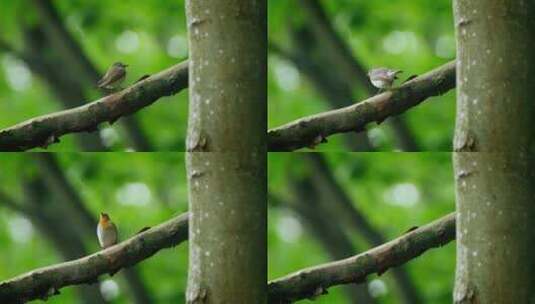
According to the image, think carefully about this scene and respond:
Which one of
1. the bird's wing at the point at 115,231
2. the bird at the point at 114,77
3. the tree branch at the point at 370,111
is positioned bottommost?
the bird's wing at the point at 115,231

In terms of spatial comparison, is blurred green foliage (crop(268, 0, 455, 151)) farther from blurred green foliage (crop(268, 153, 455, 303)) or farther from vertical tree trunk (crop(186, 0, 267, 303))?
vertical tree trunk (crop(186, 0, 267, 303))

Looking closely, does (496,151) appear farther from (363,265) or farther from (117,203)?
(117,203)

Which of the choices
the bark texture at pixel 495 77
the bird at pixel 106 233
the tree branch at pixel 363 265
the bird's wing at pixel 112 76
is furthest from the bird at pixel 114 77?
the bark texture at pixel 495 77

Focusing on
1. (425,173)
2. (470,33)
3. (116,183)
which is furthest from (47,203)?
(470,33)

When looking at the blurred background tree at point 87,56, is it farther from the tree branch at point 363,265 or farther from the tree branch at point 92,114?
the tree branch at point 363,265

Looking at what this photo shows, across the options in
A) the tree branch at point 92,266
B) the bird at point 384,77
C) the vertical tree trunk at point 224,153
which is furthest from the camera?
the bird at point 384,77
